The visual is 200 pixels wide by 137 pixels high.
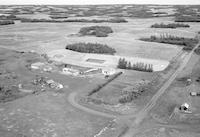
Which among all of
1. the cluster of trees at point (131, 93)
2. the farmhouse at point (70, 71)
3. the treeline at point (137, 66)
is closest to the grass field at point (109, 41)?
the treeline at point (137, 66)

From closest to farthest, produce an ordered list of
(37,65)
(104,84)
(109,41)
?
(104,84), (37,65), (109,41)

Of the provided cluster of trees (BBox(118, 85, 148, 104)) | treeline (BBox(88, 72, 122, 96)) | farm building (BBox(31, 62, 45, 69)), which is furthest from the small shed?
farm building (BBox(31, 62, 45, 69))

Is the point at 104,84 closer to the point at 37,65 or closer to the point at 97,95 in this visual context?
the point at 97,95

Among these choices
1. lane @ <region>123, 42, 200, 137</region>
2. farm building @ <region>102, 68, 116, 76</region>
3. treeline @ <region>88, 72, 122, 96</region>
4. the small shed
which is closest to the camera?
lane @ <region>123, 42, 200, 137</region>

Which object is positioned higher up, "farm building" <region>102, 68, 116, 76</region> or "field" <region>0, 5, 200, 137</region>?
"farm building" <region>102, 68, 116, 76</region>

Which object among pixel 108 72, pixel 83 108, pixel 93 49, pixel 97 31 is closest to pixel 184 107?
pixel 83 108

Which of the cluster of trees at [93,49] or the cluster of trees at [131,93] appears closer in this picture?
the cluster of trees at [131,93]

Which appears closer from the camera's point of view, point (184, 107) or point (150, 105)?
point (184, 107)

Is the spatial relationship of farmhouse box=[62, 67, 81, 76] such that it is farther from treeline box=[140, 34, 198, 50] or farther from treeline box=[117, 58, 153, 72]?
treeline box=[140, 34, 198, 50]

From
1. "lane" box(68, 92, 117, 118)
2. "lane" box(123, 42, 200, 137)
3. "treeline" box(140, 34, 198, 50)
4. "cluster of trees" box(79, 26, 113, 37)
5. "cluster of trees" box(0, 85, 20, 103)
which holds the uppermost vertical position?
"cluster of trees" box(79, 26, 113, 37)

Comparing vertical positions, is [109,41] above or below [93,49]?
below

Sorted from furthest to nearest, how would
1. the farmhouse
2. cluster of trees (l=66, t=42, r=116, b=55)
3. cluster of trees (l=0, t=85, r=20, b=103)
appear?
cluster of trees (l=66, t=42, r=116, b=55) < the farmhouse < cluster of trees (l=0, t=85, r=20, b=103)

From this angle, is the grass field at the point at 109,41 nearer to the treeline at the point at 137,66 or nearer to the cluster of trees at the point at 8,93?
the treeline at the point at 137,66
